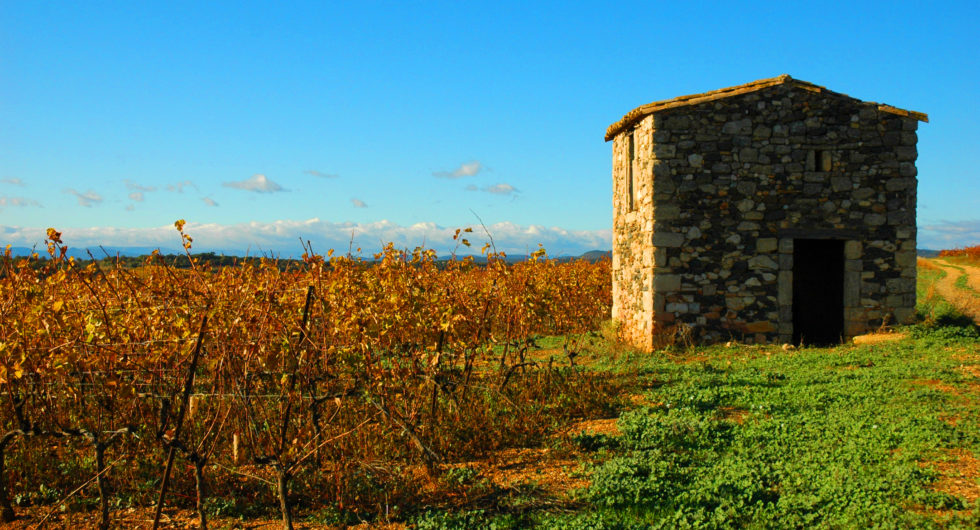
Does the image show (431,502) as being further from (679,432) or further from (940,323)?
(940,323)

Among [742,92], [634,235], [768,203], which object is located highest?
[742,92]

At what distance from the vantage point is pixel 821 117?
10.5 metres

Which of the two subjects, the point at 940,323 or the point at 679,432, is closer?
the point at 679,432

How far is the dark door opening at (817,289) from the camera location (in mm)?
11906

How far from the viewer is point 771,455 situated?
5.30 m

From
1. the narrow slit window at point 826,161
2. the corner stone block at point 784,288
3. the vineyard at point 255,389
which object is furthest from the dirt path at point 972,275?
the vineyard at point 255,389

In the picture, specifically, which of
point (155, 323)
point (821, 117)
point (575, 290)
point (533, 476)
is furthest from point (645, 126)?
point (155, 323)

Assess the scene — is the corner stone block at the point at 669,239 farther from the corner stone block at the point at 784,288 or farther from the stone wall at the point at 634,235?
the corner stone block at the point at 784,288

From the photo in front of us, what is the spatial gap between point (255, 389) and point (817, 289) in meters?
10.6

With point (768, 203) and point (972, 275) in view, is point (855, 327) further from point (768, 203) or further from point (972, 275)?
point (972, 275)

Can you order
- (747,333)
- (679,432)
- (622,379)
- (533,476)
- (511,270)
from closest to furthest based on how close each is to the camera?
(533,476) < (679,432) < (511,270) < (622,379) < (747,333)

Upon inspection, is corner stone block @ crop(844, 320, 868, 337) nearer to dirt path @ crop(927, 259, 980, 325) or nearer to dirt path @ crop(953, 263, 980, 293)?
dirt path @ crop(927, 259, 980, 325)

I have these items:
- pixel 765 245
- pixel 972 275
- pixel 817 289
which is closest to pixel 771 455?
pixel 765 245

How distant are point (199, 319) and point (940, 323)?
1111cm
